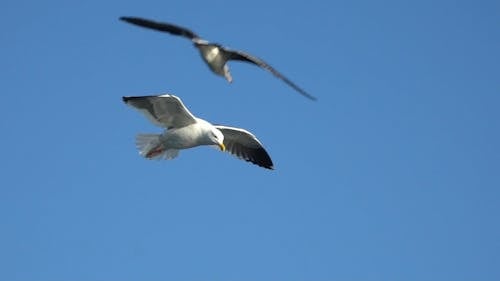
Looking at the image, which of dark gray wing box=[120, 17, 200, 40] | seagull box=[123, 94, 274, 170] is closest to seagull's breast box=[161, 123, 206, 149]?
seagull box=[123, 94, 274, 170]

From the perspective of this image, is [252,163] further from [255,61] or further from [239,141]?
[255,61]

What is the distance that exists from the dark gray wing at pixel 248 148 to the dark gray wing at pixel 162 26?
346cm

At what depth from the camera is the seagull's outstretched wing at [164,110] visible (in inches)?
468

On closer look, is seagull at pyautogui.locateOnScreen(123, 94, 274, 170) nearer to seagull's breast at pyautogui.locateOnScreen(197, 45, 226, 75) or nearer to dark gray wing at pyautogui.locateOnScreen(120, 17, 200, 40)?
seagull's breast at pyautogui.locateOnScreen(197, 45, 226, 75)

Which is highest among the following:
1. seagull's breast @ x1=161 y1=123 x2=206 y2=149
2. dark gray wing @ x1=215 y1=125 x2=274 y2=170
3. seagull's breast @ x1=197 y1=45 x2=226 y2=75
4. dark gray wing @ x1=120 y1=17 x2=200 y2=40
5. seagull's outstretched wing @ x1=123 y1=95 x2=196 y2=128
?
seagull's breast @ x1=197 y1=45 x2=226 y2=75

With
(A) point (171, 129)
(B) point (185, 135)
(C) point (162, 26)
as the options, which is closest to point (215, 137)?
(B) point (185, 135)

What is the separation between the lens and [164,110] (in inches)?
478

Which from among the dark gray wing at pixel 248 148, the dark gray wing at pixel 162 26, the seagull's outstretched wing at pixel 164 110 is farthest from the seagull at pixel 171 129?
the dark gray wing at pixel 162 26

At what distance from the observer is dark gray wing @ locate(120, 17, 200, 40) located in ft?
32.8

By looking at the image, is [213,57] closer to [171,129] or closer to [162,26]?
[171,129]

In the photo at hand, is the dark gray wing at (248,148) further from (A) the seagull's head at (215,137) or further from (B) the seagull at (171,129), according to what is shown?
(A) the seagull's head at (215,137)

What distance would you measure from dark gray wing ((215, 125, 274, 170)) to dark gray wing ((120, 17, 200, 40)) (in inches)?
136

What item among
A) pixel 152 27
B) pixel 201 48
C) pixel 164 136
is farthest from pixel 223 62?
pixel 152 27

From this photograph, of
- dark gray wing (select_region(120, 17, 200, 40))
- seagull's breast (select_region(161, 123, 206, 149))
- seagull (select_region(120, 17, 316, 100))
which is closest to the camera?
dark gray wing (select_region(120, 17, 200, 40))
